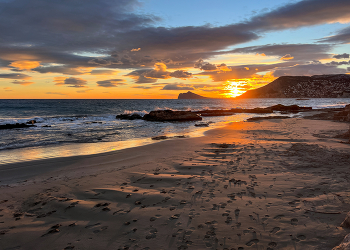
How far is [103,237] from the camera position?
10.4 ft

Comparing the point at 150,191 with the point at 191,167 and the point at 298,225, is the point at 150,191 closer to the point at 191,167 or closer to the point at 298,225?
the point at 191,167

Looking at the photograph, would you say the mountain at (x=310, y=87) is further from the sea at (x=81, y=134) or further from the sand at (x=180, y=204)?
the sand at (x=180, y=204)

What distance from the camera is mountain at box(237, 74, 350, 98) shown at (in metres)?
135

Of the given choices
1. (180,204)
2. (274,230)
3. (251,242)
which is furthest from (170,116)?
(251,242)

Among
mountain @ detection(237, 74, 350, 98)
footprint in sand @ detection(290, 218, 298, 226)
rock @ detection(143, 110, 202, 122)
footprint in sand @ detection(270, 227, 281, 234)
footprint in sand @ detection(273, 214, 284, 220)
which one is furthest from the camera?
mountain @ detection(237, 74, 350, 98)

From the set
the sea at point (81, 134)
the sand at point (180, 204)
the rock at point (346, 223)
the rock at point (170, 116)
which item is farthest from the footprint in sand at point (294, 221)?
the rock at point (170, 116)

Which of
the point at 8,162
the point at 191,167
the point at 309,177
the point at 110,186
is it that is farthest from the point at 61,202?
the point at 309,177

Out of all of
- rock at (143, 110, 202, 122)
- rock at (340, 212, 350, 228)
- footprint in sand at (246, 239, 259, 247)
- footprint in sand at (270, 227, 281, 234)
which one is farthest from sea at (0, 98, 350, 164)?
rock at (340, 212, 350, 228)

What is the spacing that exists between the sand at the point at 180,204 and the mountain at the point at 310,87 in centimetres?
15219

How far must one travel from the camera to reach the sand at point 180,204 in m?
3.05

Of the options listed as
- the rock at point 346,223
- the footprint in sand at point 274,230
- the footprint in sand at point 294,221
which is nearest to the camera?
the rock at point 346,223

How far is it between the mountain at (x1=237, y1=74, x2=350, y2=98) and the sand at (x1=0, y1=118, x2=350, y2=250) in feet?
499

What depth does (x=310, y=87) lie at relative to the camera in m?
148

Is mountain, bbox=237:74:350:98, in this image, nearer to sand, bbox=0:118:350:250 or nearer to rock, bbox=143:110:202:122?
rock, bbox=143:110:202:122
